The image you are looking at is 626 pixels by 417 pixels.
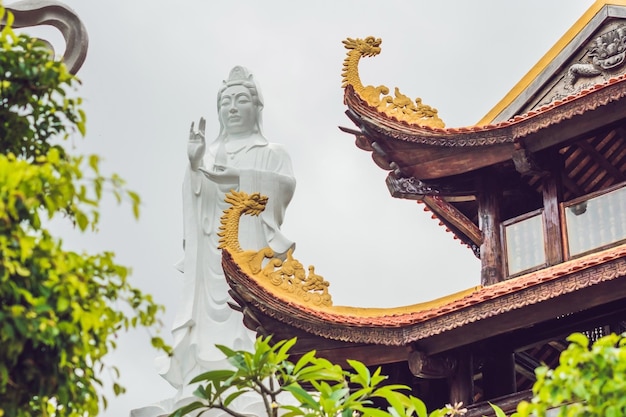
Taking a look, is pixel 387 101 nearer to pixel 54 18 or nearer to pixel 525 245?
pixel 525 245

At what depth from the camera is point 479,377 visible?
12.5 m

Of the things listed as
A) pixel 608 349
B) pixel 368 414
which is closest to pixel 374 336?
pixel 368 414

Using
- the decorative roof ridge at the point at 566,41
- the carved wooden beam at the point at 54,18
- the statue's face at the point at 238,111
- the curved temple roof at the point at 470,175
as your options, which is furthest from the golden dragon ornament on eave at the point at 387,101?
the carved wooden beam at the point at 54,18

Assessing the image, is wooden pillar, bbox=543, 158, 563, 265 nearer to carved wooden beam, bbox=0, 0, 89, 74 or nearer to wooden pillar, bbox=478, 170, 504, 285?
wooden pillar, bbox=478, 170, 504, 285

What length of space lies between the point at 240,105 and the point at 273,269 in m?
5.25

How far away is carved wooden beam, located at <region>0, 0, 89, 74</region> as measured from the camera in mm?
7539

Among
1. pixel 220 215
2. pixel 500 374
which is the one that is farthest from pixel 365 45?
pixel 220 215

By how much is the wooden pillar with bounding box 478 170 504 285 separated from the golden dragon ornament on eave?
0.69 meters

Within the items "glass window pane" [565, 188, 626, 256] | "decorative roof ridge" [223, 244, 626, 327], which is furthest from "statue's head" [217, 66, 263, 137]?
"glass window pane" [565, 188, 626, 256]

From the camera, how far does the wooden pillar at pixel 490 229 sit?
482 inches

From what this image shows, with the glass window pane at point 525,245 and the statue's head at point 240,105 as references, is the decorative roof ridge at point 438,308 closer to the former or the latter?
the glass window pane at point 525,245

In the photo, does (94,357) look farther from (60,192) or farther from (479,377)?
(479,377)

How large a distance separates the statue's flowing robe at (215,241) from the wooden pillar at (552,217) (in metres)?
4.76

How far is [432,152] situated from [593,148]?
4.76 ft
